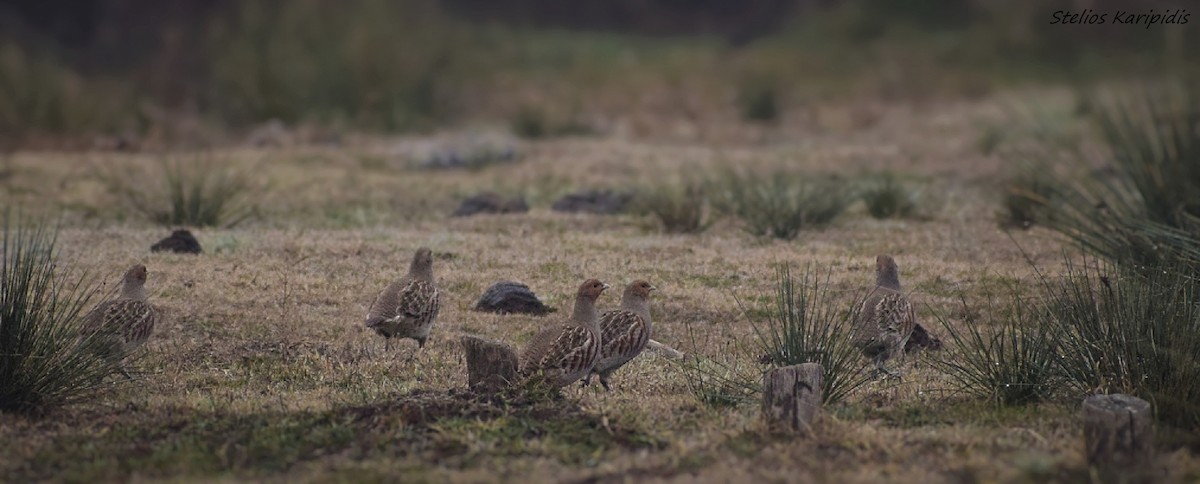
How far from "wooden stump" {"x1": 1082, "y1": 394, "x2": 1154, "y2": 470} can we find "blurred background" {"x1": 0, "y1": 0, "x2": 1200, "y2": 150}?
18.0 meters

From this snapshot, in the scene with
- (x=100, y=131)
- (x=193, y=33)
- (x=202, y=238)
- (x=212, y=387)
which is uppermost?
(x=193, y=33)

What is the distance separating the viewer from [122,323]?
812 centimetres

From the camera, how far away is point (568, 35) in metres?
39.9

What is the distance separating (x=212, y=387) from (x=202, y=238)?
4859 millimetres

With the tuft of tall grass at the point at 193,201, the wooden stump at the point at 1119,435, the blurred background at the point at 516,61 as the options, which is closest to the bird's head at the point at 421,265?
the wooden stump at the point at 1119,435

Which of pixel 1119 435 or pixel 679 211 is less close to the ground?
pixel 679 211

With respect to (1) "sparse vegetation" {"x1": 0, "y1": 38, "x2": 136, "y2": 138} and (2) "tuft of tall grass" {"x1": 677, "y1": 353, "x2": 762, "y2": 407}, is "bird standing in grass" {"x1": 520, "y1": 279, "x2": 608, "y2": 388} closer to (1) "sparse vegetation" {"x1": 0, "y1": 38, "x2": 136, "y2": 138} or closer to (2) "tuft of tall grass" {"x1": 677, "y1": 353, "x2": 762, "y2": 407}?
(2) "tuft of tall grass" {"x1": 677, "y1": 353, "x2": 762, "y2": 407}

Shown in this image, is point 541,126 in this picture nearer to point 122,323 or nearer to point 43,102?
point 43,102

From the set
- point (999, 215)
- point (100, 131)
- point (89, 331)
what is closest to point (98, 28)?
point (100, 131)

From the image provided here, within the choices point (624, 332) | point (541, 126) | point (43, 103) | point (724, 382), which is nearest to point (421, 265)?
point (624, 332)

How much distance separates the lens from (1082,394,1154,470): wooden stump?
602 centimetres

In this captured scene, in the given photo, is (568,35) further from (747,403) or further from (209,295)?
(747,403)

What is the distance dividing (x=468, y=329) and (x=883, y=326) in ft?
9.90

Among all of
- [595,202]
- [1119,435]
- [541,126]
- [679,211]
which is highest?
[541,126]
